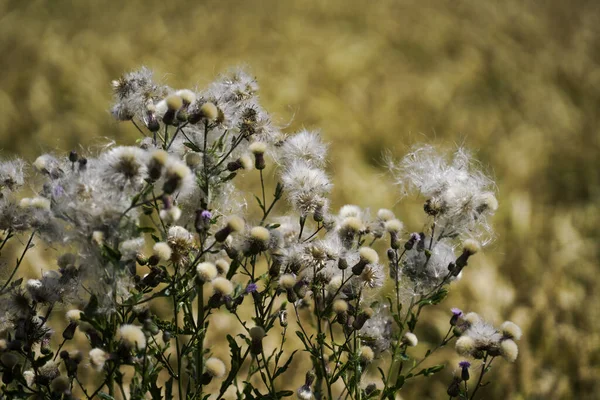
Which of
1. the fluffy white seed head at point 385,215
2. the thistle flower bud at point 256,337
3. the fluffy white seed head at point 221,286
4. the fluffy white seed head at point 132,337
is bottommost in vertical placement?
the fluffy white seed head at point 132,337

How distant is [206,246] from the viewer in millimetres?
1297

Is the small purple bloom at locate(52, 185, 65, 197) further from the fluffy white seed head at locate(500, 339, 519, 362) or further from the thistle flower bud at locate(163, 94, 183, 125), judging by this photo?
the fluffy white seed head at locate(500, 339, 519, 362)

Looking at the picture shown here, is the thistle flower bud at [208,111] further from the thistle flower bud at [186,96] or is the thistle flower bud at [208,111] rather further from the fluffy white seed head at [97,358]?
the fluffy white seed head at [97,358]

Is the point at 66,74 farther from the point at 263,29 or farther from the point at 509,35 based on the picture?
the point at 509,35

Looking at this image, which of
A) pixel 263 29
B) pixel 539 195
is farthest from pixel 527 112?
pixel 263 29

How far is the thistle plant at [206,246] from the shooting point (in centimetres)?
106

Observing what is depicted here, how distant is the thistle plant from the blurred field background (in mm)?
Answer: 1236

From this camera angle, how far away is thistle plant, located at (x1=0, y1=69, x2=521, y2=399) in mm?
1062

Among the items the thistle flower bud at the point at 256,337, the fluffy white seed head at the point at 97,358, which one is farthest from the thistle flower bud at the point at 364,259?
the fluffy white seed head at the point at 97,358

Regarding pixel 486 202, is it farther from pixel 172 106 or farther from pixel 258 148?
pixel 172 106

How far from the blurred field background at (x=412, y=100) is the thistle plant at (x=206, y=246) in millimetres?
1236

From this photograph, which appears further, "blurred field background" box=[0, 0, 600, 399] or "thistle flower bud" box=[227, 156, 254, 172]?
"blurred field background" box=[0, 0, 600, 399]

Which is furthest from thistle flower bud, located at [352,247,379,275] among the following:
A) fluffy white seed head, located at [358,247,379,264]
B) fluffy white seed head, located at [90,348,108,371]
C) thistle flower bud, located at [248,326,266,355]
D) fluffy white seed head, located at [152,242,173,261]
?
fluffy white seed head, located at [90,348,108,371]

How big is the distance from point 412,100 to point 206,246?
271cm
